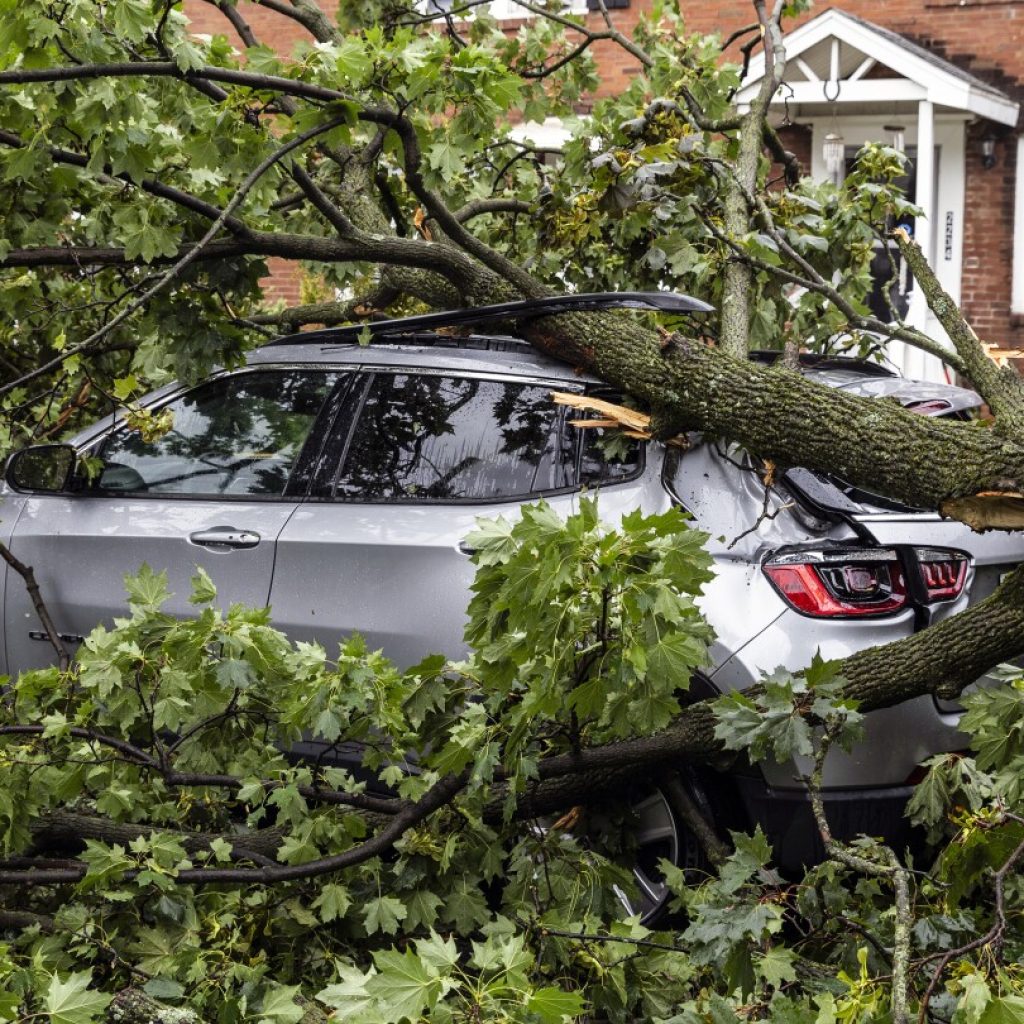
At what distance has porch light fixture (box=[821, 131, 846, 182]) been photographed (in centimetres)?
1433

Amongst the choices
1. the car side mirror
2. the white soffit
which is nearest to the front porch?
the white soffit

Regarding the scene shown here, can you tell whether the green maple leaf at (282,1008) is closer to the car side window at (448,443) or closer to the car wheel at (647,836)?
the car wheel at (647,836)

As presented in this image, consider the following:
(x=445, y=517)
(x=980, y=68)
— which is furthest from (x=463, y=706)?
(x=980, y=68)

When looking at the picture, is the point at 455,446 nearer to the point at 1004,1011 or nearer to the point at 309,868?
the point at 309,868

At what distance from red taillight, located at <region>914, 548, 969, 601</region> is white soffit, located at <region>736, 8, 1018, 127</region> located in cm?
1021

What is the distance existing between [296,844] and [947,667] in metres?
1.70

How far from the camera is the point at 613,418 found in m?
4.40

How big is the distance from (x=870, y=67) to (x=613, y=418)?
11570 millimetres

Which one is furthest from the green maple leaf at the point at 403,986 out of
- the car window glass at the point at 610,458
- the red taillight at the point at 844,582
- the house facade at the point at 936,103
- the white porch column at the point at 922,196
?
the house facade at the point at 936,103

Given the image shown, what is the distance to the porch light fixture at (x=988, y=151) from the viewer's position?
47.7 feet

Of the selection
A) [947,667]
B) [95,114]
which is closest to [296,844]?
[947,667]

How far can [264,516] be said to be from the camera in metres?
4.90

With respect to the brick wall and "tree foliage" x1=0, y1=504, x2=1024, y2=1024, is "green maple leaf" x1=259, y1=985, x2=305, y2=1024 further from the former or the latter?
the brick wall

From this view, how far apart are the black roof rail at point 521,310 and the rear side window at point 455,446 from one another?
10.4 inches
